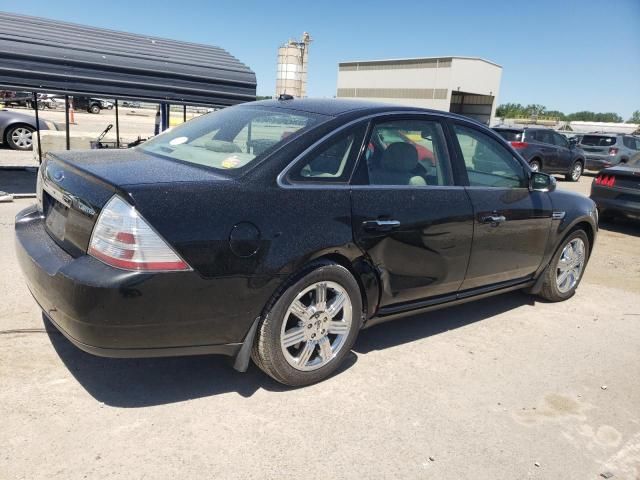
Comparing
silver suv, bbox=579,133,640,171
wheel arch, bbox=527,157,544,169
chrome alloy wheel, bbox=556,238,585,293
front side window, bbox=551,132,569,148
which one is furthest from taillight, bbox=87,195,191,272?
silver suv, bbox=579,133,640,171

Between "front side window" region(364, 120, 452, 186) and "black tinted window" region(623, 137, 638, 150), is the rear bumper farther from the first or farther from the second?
"black tinted window" region(623, 137, 638, 150)

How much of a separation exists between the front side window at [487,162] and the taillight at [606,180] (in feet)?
19.2

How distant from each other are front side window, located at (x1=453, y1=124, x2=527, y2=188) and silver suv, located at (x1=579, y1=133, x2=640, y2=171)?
57.7ft

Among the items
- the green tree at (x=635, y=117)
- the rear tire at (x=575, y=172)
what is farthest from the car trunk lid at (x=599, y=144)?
the green tree at (x=635, y=117)

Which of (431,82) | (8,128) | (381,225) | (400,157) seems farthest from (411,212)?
(431,82)

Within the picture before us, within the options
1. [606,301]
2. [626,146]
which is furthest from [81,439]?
[626,146]

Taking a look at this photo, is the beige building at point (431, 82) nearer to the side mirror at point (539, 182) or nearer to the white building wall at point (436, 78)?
the white building wall at point (436, 78)

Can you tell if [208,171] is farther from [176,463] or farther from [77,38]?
[77,38]

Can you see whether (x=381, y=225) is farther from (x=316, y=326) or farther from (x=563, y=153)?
(x=563, y=153)

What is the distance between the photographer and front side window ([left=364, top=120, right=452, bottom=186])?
11.4ft

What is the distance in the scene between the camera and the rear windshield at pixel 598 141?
19938 mm

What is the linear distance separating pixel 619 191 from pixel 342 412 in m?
8.12

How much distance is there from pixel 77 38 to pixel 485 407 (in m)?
9.08

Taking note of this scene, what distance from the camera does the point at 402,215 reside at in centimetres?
344
